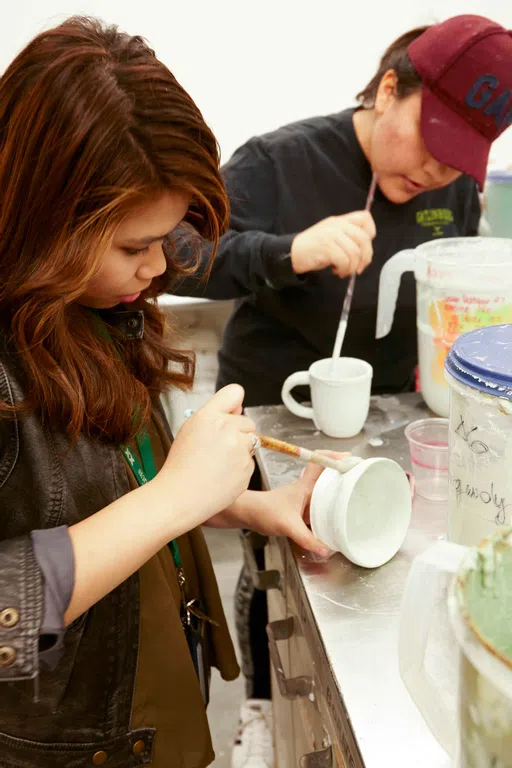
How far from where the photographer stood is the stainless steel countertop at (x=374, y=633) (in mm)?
612

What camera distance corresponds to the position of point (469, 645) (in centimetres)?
36

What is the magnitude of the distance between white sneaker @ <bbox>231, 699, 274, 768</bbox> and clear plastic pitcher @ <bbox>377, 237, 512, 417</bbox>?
3.03 ft

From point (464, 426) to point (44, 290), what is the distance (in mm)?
487

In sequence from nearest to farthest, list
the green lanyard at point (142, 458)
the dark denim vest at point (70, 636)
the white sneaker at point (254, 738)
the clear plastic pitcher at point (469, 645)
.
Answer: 1. the clear plastic pitcher at point (469, 645)
2. the dark denim vest at point (70, 636)
3. the green lanyard at point (142, 458)
4. the white sneaker at point (254, 738)

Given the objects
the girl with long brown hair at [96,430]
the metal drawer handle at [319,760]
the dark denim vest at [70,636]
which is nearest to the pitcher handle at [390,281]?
the girl with long brown hair at [96,430]

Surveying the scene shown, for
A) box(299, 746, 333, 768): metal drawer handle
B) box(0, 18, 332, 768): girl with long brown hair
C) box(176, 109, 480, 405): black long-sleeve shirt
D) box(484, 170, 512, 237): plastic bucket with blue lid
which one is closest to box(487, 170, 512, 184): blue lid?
box(484, 170, 512, 237): plastic bucket with blue lid

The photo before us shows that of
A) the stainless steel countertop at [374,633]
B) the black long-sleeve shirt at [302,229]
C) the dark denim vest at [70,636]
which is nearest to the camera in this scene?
the stainless steel countertop at [374,633]

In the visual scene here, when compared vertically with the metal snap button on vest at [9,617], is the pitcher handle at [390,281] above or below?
above

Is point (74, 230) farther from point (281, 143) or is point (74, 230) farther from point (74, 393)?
point (281, 143)

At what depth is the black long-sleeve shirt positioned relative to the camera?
1.42 meters

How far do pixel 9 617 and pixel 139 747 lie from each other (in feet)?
1.32

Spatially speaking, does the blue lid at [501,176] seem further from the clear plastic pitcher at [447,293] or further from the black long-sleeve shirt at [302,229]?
the clear plastic pitcher at [447,293]

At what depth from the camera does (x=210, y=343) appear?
2.36 m

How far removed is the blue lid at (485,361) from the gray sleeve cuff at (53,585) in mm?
441
